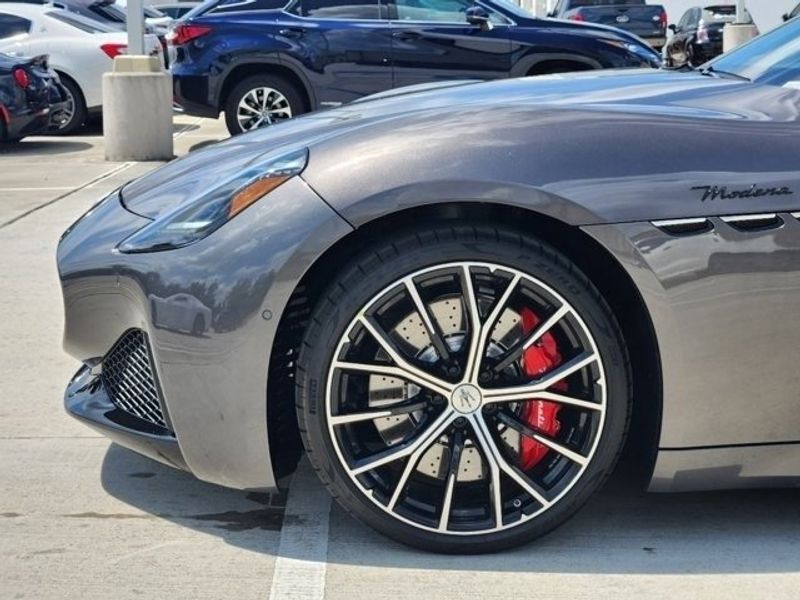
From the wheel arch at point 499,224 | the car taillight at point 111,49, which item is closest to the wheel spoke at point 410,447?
the wheel arch at point 499,224

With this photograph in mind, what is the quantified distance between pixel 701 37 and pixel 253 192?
70.7 ft

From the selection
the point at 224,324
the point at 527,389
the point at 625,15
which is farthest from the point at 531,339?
the point at 625,15

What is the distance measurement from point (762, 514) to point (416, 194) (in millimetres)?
1399

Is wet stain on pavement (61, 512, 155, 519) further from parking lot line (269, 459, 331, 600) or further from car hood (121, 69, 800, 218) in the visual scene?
car hood (121, 69, 800, 218)

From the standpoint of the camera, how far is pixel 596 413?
10.9 ft

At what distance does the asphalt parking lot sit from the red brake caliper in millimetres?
267

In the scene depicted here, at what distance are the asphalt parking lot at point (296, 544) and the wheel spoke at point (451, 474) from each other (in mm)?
114

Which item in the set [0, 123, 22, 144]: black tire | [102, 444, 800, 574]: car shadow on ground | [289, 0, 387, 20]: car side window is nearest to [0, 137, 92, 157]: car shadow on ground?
[0, 123, 22, 144]: black tire

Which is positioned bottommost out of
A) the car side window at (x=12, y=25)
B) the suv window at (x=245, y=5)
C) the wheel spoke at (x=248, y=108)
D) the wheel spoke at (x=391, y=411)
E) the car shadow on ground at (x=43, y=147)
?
the car shadow on ground at (x=43, y=147)

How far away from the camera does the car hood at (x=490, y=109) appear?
349 cm

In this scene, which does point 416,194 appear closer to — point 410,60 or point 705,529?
point 705,529

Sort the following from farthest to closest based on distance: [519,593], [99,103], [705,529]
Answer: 1. [99,103]
2. [705,529]
3. [519,593]

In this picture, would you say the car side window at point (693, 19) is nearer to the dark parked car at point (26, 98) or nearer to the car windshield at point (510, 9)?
the car windshield at point (510, 9)

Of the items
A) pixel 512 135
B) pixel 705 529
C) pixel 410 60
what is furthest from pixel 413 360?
pixel 410 60
